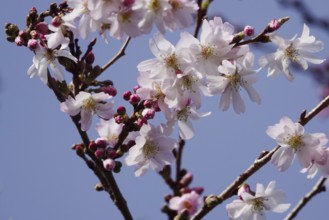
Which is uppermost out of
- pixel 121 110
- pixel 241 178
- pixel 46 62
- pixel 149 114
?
pixel 46 62

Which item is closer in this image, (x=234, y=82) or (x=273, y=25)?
(x=273, y=25)

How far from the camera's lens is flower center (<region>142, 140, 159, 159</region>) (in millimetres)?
2178

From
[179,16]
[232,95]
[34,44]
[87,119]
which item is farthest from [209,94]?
[34,44]

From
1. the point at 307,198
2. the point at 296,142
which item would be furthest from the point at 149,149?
the point at 307,198

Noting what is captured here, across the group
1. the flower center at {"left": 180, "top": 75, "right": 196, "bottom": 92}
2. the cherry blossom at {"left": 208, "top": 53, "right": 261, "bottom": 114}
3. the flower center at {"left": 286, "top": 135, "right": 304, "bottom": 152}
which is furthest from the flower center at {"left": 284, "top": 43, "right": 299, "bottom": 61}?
the flower center at {"left": 180, "top": 75, "right": 196, "bottom": 92}

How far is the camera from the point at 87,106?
2160 mm

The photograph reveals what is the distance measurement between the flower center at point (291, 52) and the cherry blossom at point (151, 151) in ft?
2.41

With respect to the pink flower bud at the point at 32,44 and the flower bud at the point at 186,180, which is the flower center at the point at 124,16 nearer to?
the pink flower bud at the point at 32,44

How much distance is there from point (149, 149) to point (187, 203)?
359mm

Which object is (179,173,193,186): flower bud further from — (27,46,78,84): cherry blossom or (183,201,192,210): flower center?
(27,46,78,84): cherry blossom

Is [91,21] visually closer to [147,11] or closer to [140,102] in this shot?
[147,11]

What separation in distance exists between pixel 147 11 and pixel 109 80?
43 centimetres

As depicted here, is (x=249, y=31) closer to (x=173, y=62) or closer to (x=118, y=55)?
(x=173, y=62)

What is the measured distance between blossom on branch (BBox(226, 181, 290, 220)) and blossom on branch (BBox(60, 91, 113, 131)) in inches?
27.7
